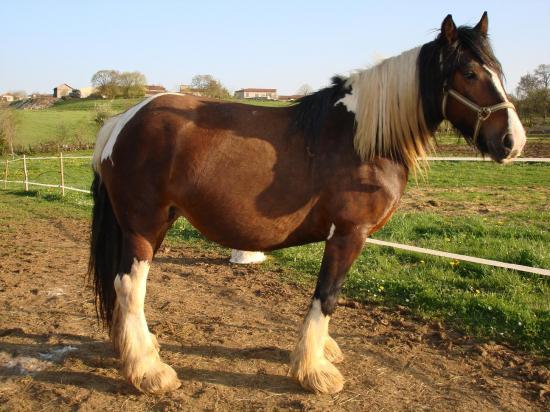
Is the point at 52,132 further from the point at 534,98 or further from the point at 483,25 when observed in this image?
the point at 483,25

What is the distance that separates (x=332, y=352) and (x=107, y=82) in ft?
203

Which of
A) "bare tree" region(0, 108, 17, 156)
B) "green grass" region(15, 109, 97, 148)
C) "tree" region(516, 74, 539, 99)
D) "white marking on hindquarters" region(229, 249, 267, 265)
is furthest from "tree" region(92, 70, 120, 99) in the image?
"white marking on hindquarters" region(229, 249, 267, 265)

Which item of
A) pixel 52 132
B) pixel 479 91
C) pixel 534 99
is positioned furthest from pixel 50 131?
pixel 479 91

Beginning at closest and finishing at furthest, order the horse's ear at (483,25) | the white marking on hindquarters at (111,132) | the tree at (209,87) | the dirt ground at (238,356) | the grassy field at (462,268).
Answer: the horse's ear at (483,25) → the dirt ground at (238,356) → the white marking on hindquarters at (111,132) → the grassy field at (462,268) → the tree at (209,87)

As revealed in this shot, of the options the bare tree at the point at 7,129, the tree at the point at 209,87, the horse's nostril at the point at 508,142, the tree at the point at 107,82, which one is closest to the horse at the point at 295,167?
the horse's nostril at the point at 508,142

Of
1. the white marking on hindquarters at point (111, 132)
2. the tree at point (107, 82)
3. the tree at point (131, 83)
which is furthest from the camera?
the tree at point (107, 82)

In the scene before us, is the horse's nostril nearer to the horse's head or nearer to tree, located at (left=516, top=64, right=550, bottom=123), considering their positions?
the horse's head

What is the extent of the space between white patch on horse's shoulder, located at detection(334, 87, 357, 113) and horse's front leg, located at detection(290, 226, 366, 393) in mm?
806

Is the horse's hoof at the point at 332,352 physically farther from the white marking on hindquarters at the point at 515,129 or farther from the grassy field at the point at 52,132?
the grassy field at the point at 52,132

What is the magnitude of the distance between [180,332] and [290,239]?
1587mm

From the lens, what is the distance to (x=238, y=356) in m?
3.68

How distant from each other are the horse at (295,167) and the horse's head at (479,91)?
0.01 m

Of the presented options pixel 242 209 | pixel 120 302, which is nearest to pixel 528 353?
pixel 242 209

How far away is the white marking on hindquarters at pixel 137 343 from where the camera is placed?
10.4 feet
